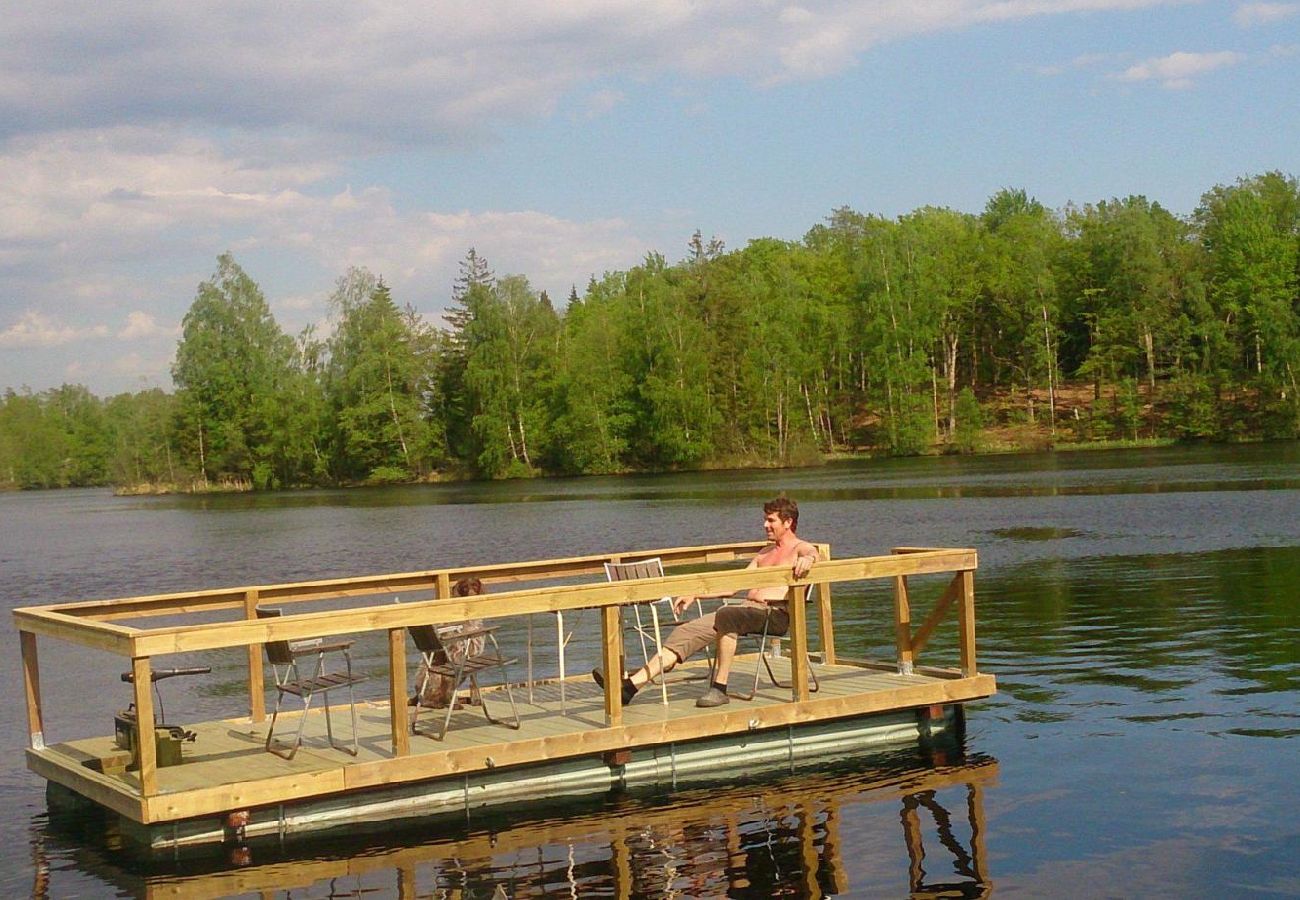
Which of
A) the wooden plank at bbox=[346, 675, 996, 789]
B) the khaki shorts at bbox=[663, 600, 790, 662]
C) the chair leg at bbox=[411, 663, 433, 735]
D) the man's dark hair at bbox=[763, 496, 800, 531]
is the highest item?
the man's dark hair at bbox=[763, 496, 800, 531]

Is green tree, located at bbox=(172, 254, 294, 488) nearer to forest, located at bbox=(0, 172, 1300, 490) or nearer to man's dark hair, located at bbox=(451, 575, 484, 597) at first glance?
forest, located at bbox=(0, 172, 1300, 490)

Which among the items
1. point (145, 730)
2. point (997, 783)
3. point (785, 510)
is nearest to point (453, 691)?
point (145, 730)

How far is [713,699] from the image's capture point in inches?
440

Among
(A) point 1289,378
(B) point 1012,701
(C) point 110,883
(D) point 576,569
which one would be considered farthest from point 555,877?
(A) point 1289,378

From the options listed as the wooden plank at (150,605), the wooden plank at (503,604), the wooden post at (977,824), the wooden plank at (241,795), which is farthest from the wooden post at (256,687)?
the wooden post at (977,824)

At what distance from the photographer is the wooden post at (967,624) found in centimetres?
1175

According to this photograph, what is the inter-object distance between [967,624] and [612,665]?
327cm

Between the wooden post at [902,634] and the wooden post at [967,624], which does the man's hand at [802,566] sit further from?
the wooden post at [967,624]

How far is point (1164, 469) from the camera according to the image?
56.3 meters

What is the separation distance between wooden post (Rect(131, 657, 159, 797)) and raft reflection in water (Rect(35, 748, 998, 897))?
68 centimetres

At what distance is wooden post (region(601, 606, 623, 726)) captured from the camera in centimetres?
1029

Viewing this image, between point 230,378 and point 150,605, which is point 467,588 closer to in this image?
point 150,605

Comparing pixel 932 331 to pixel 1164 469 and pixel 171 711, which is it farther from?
pixel 171 711

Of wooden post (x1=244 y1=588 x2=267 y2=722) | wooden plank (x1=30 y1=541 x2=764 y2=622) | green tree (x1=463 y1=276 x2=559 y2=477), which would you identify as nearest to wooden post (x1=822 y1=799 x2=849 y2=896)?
wooden plank (x1=30 y1=541 x2=764 y2=622)
